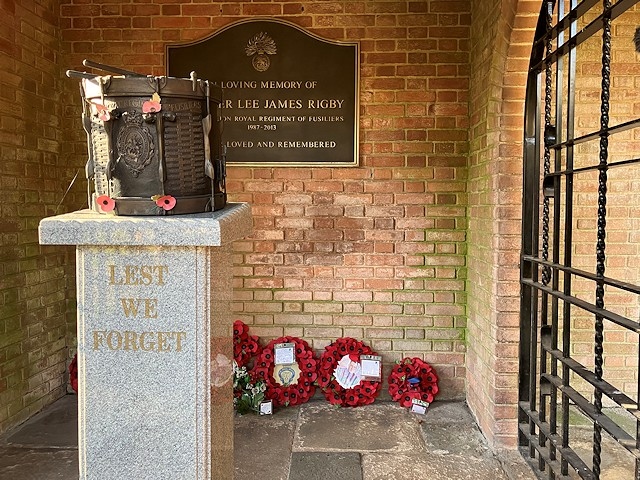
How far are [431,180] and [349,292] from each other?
93cm

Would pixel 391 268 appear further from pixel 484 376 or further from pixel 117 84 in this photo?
pixel 117 84

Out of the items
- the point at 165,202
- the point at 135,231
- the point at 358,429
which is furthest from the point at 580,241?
the point at 135,231

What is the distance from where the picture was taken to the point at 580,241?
11.9 feet

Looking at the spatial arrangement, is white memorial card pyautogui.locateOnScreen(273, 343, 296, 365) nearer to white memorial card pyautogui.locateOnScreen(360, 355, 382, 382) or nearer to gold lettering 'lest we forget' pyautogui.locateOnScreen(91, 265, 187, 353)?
white memorial card pyautogui.locateOnScreen(360, 355, 382, 382)

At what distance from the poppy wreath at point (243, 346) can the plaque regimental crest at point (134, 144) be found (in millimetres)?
2159

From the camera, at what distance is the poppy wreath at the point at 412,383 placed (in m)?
3.93

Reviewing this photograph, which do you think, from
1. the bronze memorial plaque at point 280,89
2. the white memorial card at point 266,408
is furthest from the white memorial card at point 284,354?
the bronze memorial plaque at point 280,89

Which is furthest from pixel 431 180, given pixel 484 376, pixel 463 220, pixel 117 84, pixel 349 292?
pixel 117 84

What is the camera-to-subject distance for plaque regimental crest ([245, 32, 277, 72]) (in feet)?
13.2

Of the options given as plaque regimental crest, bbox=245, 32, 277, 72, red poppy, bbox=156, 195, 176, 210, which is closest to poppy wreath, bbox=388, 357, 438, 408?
plaque regimental crest, bbox=245, 32, 277, 72

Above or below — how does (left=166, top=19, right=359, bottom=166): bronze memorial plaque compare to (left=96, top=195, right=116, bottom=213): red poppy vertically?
above

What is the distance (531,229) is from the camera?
9.98 feet

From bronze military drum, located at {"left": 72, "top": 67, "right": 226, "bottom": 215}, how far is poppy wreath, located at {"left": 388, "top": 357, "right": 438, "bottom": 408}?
7.52ft

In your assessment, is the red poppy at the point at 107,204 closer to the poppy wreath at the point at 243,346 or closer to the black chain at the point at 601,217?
the black chain at the point at 601,217
